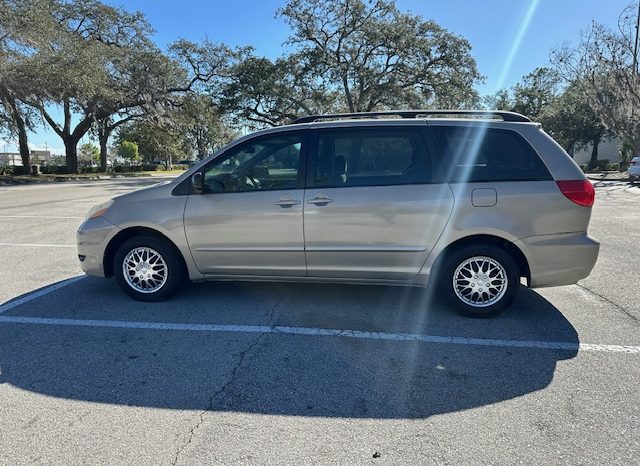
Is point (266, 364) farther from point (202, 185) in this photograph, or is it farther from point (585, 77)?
point (585, 77)

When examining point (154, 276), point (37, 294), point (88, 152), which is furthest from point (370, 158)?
point (88, 152)

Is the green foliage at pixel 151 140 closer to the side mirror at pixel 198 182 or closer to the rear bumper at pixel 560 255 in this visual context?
the side mirror at pixel 198 182

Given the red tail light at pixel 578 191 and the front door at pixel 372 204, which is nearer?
the red tail light at pixel 578 191

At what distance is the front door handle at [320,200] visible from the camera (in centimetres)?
412

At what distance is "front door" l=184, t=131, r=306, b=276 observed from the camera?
13.9ft

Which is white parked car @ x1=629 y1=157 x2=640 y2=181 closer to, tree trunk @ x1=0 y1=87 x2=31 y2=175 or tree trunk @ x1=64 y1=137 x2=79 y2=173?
tree trunk @ x1=0 y1=87 x2=31 y2=175

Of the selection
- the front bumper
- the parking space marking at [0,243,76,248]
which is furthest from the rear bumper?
the parking space marking at [0,243,76,248]

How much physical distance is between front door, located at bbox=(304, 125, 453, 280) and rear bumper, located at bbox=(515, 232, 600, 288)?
868 mm

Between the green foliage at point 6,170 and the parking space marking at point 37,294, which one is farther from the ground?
the green foliage at point 6,170

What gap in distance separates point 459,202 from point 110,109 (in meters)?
37.9

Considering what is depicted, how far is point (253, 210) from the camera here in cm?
426

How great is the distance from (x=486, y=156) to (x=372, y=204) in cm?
119

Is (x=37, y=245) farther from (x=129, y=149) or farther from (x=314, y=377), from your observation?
(x=129, y=149)

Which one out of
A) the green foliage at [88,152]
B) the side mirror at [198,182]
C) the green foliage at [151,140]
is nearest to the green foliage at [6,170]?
the green foliage at [151,140]
